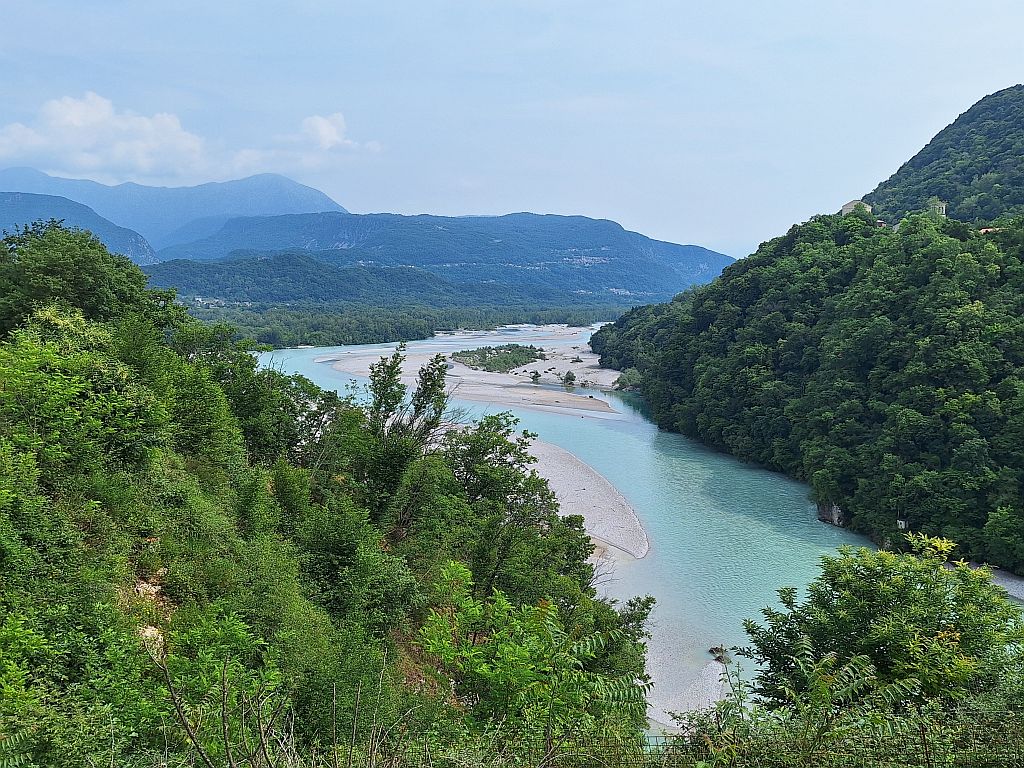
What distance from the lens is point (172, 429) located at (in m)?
10.4

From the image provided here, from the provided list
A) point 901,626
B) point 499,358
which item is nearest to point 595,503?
point 901,626

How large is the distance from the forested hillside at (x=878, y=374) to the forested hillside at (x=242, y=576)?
14593 mm

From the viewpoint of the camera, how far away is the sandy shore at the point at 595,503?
2241 cm

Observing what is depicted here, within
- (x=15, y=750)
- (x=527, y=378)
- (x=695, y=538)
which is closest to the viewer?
(x=15, y=750)

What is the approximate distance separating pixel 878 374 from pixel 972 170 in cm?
3396

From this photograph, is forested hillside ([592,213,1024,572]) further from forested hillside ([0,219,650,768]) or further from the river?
forested hillside ([0,219,650,768])

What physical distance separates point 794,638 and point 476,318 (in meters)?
114

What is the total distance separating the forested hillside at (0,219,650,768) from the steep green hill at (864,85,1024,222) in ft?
144

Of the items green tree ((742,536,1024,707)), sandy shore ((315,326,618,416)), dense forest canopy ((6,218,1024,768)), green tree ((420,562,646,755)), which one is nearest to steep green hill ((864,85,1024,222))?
sandy shore ((315,326,618,416))

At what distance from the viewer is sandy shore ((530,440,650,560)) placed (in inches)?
882

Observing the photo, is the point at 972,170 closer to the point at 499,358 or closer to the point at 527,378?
the point at 527,378

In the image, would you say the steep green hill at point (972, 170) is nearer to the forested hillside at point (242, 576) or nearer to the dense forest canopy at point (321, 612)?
the dense forest canopy at point (321, 612)

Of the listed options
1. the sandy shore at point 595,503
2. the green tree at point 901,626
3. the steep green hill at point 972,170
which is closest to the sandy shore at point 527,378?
the sandy shore at point 595,503

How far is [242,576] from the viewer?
7.87 meters
